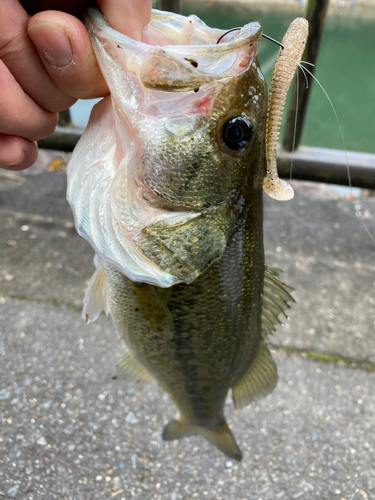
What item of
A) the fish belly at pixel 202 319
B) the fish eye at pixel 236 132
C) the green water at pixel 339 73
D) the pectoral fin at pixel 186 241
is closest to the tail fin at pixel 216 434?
the fish belly at pixel 202 319

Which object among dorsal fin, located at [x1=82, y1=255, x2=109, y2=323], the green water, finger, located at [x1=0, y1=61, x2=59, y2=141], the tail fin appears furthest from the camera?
the green water

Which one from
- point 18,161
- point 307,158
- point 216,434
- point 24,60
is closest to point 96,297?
point 18,161

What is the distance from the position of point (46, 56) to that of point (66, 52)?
0.15 ft

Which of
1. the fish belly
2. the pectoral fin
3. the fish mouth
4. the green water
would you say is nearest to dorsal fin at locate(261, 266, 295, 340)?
the fish belly

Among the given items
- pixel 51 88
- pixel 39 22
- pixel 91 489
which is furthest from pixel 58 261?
pixel 39 22

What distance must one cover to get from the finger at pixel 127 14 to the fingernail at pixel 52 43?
0.10 meters

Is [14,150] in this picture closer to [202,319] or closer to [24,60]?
[24,60]

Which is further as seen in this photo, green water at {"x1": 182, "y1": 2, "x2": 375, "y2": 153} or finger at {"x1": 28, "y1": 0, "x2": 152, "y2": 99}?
green water at {"x1": 182, "y1": 2, "x2": 375, "y2": 153}

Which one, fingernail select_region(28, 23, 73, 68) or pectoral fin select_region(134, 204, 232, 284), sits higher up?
fingernail select_region(28, 23, 73, 68)

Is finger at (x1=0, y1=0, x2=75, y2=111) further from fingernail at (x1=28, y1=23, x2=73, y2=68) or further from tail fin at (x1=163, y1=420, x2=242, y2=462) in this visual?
tail fin at (x1=163, y1=420, x2=242, y2=462)

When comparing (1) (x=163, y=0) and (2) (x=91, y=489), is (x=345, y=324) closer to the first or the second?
(2) (x=91, y=489)

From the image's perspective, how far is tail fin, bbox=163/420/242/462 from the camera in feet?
4.81

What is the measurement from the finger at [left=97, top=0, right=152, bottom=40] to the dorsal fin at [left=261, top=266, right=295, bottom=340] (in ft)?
2.39

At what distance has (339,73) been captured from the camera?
11.4m
